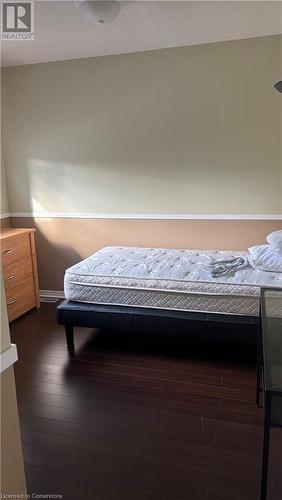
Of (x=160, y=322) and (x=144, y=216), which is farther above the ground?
(x=144, y=216)

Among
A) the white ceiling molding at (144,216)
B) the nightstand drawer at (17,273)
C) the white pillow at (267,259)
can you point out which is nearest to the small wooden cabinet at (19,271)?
the nightstand drawer at (17,273)

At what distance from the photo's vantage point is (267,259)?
2469mm

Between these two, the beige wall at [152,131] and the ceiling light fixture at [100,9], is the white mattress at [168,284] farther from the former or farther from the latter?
the ceiling light fixture at [100,9]

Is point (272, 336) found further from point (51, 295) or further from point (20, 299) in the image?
point (51, 295)

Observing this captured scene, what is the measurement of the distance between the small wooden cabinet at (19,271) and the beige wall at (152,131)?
0.54m

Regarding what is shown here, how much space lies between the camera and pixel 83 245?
373cm

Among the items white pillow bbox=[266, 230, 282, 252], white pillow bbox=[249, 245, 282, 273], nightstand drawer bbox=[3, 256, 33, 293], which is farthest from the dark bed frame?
nightstand drawer bbox=[3, 256, 33, 293]

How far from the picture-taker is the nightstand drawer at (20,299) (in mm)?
3207

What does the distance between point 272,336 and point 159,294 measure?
1.06 metres

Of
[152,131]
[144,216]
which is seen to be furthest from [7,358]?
Answer: [152,131]

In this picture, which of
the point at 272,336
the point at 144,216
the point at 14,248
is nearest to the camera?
the point at 272,336

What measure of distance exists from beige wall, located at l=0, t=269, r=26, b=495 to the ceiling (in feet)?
7.02

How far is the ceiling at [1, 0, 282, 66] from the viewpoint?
232 cm

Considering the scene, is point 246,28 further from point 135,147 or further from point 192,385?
point 192,385
